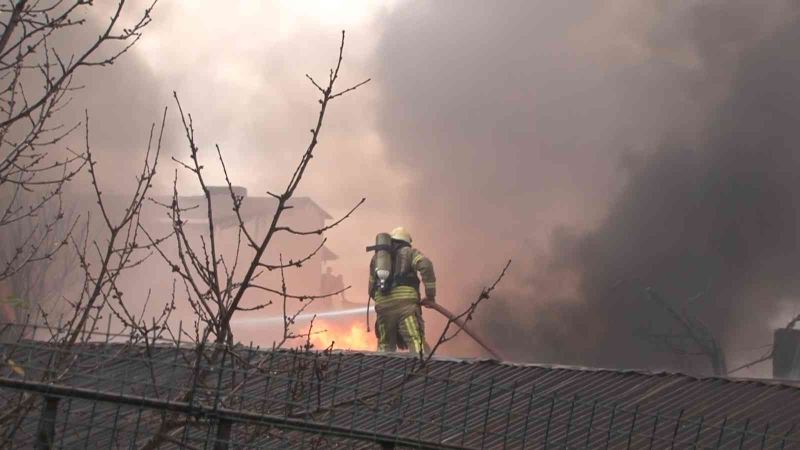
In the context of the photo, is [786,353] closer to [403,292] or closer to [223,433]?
[403,292]

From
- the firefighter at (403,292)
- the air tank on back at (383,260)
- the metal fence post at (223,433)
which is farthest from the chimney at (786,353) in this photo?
the metal fence post at (223,433)

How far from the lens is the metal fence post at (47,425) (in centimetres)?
307

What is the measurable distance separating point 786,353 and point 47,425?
10871 mm

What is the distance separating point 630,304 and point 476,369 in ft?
44.7

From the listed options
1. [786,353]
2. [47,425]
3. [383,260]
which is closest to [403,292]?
[383,260]

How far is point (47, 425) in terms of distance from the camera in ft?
10.1

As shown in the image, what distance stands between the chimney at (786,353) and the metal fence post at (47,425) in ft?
34.9

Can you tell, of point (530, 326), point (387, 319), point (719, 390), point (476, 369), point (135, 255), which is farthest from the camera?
point (135, 255)

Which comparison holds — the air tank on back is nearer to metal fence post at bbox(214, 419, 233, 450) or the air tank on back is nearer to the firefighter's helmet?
the firefighter's helmet

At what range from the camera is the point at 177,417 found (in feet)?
10.8

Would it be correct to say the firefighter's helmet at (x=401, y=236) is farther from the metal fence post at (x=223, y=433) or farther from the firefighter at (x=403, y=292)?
the metal fence post at (x=223, y=433)

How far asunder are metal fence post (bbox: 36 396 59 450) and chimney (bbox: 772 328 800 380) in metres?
10.6

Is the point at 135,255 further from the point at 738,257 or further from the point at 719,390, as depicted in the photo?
the point at 719,390

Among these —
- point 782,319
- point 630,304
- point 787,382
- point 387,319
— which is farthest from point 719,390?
point 782,319
